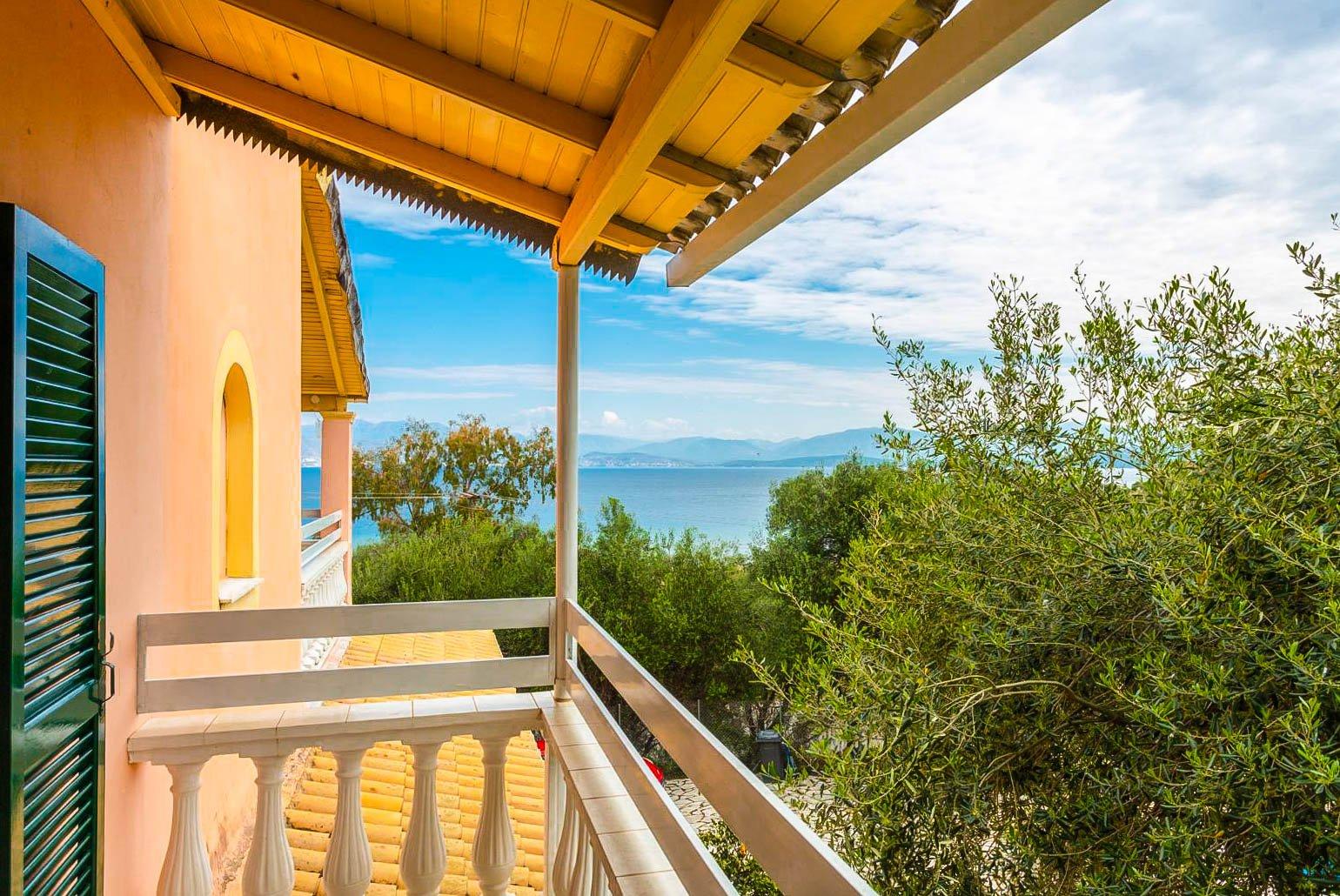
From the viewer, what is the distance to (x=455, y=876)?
310 centimetres

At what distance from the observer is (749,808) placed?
0.99 meters

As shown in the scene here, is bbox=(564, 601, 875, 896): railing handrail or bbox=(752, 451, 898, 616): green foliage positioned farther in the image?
bbox=(752, 451, 898, 616): green foliage

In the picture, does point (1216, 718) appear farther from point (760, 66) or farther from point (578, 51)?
point (578, 51)

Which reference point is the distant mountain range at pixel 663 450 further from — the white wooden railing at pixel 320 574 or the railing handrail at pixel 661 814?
the railing handrail at pixel 661 814

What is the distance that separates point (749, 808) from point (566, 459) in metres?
1.76

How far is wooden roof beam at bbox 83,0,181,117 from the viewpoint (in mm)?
1881

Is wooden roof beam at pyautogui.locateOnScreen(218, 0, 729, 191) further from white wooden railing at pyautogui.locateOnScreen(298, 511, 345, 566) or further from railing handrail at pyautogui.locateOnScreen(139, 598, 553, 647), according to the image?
white wooden railing at pyautogui.locateOnScreen(298, 511, 345, 566)

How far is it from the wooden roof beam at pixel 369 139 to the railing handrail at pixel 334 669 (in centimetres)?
127

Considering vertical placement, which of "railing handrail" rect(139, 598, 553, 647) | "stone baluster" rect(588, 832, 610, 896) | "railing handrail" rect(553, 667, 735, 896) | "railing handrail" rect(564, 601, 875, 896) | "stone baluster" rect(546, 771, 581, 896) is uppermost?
"railing handrail" rect(564, 601, 875, 896)

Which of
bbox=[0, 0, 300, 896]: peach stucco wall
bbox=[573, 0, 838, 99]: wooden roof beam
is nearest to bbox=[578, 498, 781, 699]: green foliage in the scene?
bbox=[0, 0, 300, 896]: peach stucco wall

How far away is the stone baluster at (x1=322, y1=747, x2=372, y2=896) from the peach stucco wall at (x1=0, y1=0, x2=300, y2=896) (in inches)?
20.0

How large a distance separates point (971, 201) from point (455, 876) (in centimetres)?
2228

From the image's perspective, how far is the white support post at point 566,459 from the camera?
2.60 metres

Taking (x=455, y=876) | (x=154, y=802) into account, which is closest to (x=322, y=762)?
(x=455, y=876)
